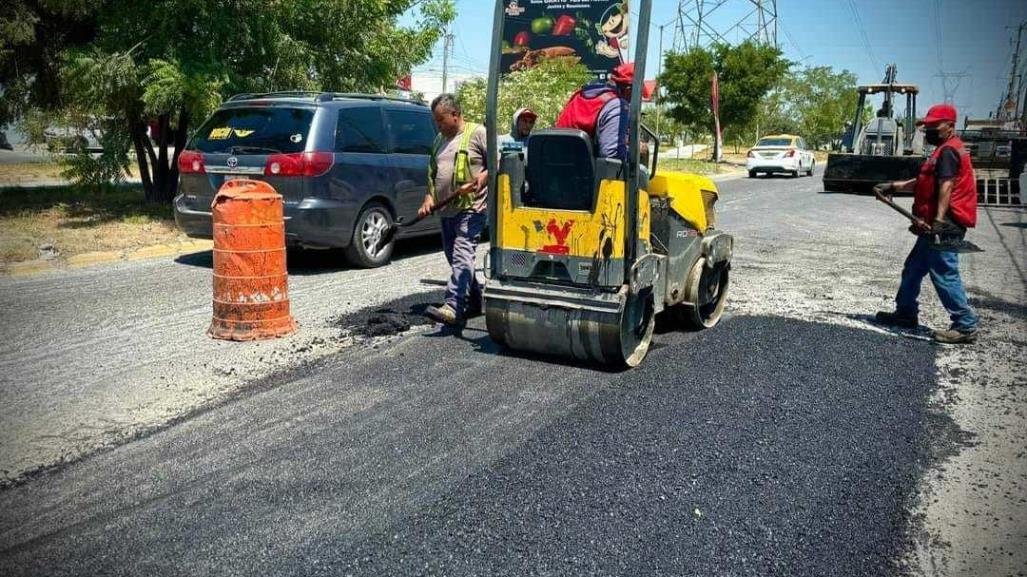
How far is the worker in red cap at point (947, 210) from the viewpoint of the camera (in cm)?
632

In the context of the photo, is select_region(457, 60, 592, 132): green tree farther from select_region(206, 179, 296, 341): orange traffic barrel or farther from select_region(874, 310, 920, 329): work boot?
select_region(206, 179, 296, 341): orange traffic barrel

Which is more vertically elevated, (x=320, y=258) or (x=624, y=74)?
(x=624, y=74)

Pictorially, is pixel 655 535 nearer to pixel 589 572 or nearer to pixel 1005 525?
pixel 589 572

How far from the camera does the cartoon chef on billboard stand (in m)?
30.7

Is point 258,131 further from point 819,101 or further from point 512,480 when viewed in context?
point 819,101

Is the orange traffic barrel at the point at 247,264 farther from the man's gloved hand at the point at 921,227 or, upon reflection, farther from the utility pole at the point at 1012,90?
the utility pole at the point at 1012,90

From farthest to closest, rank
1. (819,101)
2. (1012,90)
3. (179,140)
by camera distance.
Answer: (819,101)
(1012,90)
(179,140)

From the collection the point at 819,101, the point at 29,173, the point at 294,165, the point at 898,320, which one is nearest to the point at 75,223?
the point at 294,165

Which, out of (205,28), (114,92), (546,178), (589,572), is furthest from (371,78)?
(589,572)

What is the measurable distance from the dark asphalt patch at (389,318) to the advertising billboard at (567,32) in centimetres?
2397

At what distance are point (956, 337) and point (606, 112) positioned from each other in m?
3.50

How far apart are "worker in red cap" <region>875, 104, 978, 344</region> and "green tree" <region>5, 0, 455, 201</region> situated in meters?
8.73

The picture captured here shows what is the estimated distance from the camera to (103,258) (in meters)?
9.61

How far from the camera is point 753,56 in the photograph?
3922 cm
